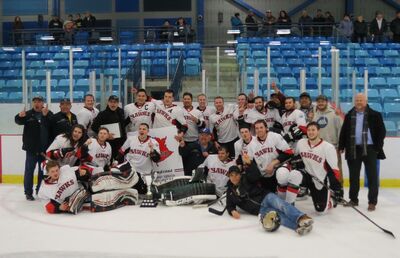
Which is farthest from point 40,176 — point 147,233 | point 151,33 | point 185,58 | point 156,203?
point 151,33

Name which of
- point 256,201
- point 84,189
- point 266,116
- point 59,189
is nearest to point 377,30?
point 266,116

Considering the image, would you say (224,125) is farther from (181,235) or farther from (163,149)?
(181,235)

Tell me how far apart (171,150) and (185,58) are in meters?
4.58

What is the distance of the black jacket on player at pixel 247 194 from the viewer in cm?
544

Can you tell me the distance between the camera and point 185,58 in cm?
1104

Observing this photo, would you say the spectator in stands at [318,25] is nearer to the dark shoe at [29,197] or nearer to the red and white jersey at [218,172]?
the red and white jersey at [218,172]

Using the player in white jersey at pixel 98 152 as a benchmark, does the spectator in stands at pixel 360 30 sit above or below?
above

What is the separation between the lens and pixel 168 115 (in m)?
6.88

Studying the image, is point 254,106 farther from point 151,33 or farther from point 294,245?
point 151,33

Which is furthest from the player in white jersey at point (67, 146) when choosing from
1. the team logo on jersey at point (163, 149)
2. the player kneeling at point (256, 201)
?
the player kneeling at point (256, 201)

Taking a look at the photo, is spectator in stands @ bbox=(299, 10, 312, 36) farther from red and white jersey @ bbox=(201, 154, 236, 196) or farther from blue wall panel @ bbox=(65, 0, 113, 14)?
red and white jersey @ bbox=(201, 154, 236, 196)

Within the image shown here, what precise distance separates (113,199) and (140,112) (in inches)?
54.1

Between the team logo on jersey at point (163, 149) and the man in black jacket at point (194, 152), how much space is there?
16 cm

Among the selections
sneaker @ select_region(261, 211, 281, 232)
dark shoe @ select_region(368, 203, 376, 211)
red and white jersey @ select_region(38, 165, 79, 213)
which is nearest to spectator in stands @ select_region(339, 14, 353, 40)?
dark shoe @ select_region(368, 203, 376, 211)
